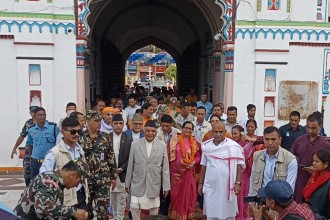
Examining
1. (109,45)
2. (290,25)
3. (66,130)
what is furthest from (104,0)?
(66,130)

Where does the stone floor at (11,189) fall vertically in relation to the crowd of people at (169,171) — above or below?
below

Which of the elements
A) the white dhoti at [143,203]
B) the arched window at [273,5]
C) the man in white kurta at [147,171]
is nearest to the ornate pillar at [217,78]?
the arched window at [273,5]

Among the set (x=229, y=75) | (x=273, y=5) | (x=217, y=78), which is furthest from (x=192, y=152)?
(x=217, y=78)

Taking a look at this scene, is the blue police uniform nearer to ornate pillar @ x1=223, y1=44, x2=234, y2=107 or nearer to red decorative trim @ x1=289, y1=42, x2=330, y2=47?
ornate pillar @ x1=223, y1=44, x2=234, y2=107

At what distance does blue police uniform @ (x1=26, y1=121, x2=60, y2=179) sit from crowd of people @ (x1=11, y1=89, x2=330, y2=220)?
12mm

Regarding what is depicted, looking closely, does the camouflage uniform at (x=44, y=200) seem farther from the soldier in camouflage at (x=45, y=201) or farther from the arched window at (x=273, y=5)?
the arched window at (x=273, y=5)

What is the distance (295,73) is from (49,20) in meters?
4.75

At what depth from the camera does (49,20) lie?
6.97m

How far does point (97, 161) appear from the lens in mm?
3879

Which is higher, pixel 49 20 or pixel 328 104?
pixel 49 20

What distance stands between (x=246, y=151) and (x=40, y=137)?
252cm

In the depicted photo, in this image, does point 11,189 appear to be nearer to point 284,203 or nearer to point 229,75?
point 229,75

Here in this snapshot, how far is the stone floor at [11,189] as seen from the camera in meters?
5.47

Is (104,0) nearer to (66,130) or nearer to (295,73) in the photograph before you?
(295,73)
